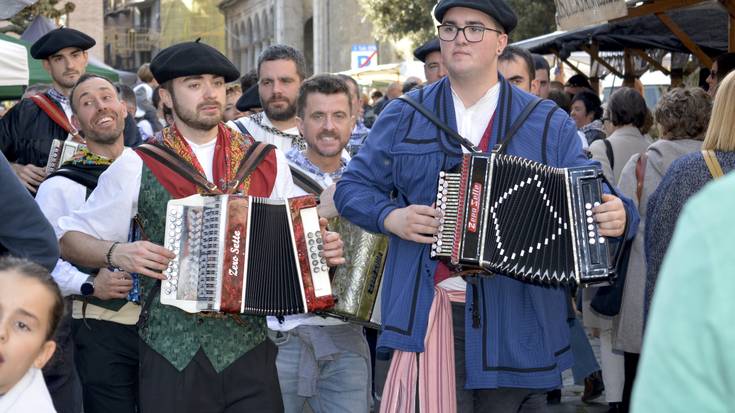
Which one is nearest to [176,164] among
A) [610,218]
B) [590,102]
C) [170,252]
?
[170,252]

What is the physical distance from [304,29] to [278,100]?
62.7 m

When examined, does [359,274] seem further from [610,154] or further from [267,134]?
Answer: [610,154]

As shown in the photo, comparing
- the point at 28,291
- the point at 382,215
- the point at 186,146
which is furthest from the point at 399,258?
the point at 28,291

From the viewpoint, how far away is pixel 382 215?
466 cm

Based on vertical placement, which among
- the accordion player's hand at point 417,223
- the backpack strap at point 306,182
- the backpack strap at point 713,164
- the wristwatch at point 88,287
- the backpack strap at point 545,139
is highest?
the backpack strap at point 545,139

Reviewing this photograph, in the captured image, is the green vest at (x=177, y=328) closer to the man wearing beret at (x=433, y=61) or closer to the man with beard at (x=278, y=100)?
the man with beard at (x=278, y=100)

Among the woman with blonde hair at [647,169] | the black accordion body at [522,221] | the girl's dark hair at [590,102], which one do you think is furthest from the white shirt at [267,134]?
the girl's dark hair at [590,102]

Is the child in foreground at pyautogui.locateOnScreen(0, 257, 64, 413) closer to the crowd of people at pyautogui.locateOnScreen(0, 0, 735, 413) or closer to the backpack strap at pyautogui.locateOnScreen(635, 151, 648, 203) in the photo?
the crowd of people at pyautogui.locateOnScreen(0, 0, 735, 413)

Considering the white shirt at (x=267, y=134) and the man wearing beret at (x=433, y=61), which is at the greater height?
the man wearing beret at (x=433, y=61)

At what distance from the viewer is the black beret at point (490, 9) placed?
470 centimetres

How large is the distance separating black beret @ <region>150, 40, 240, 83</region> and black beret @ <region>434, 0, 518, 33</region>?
3.04 feet

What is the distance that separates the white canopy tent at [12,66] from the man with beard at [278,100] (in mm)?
4129

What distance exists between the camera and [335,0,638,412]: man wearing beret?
14.7ft

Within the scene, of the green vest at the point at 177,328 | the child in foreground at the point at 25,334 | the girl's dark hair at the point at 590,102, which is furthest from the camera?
the girl's dark hair at the point at 590,102
